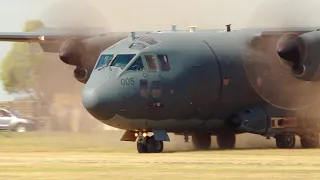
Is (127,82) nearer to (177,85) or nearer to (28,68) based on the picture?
(177,85)

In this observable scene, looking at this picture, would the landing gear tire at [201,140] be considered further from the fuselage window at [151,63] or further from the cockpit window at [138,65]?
the cockpit window at [138,65]

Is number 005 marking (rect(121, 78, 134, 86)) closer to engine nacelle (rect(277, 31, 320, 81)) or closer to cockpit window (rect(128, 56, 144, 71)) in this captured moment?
cockpit window (rect(128, 56, 144, 71))

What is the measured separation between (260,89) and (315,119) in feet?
9.55

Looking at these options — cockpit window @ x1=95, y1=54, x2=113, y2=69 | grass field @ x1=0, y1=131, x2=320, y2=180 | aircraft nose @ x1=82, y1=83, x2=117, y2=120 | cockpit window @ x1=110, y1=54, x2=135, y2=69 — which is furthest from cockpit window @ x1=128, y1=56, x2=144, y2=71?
grass field @ x1=0, y1=131, x2=320, y2=180

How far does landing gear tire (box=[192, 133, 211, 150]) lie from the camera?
41.8m

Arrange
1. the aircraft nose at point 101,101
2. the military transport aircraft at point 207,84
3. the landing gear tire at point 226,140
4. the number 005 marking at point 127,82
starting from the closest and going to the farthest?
the aircraft nose at point 101,101 < the number 005 marking at point 127,82 < the military transport aircraft at point 207,84 < the landing gear tire at point 226,140

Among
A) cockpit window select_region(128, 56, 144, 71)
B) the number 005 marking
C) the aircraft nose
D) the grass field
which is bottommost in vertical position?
the grass field

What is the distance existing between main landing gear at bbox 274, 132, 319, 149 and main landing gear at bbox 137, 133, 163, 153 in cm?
570

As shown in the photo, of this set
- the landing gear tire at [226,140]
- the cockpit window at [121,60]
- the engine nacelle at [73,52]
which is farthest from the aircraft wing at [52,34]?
the landing gear tire at [226,140]

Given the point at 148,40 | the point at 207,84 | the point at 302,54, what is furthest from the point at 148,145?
the point at 302,54

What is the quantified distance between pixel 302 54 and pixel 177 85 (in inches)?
192

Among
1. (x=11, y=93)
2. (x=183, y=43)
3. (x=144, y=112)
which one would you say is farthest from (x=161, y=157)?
(x=11, y=93)

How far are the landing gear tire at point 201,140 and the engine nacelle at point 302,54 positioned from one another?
18.3 ft

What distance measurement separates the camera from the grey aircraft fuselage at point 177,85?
36.9m
